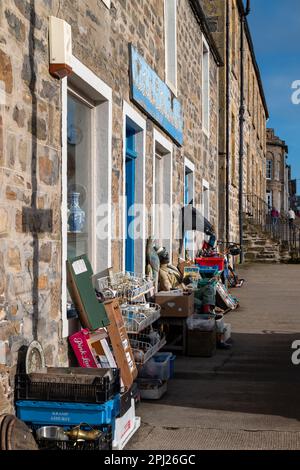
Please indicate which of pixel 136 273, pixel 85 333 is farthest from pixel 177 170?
pixel 85 333

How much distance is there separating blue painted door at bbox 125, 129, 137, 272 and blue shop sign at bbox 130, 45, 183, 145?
1.72 feet

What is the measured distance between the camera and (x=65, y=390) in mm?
4320

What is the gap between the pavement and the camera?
15.5 ft

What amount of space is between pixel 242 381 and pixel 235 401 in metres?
0.77

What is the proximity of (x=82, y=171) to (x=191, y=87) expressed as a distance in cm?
689

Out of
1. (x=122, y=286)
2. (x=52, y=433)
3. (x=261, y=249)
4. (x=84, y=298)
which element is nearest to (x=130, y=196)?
(x=122, y=286)

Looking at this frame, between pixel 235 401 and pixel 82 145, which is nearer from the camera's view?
pixel 235 401

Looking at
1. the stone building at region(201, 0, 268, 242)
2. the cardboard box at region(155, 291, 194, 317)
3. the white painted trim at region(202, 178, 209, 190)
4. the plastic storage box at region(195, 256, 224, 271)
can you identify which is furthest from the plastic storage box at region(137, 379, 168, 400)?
the stone building at region(201, 0, 268, 242)

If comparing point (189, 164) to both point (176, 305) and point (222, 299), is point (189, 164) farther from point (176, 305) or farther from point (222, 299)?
point (176, 305)

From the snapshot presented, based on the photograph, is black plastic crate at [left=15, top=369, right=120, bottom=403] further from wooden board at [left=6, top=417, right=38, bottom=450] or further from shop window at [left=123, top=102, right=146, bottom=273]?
shop window at [left=123, top=102, right=146, bottom=273]

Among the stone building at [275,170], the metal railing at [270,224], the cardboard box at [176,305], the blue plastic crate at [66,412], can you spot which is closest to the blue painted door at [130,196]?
the cardboard box at [176,305]

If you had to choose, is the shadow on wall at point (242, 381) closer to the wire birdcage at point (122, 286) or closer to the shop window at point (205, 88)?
the wire birdcage at point (122, 286)

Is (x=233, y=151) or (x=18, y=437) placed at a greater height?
(x=233, y=151)
